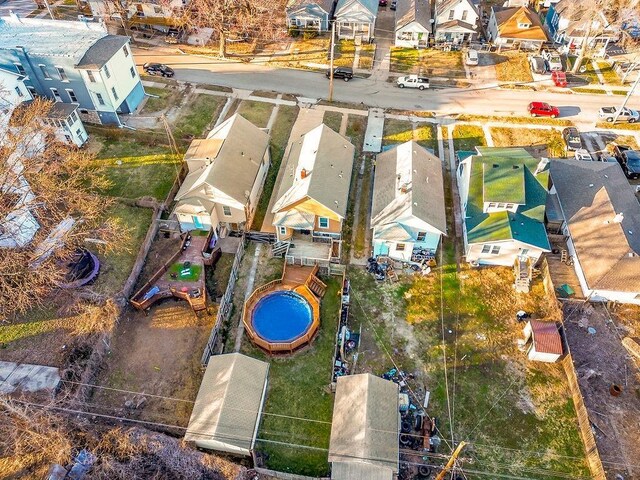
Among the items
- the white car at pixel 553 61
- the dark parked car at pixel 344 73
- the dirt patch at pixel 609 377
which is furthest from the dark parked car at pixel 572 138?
the dark parked car at pixel 344 73

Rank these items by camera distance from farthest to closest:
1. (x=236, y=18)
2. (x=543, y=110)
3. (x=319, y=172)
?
(x=236, y=18) → (x=543, y=110) → (x=319, y=172)

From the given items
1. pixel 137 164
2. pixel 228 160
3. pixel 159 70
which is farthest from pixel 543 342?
pixel 159 70

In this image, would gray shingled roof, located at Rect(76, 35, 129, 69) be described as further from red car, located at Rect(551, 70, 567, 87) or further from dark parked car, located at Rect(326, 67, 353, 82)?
red car, located at Rect(551, 70, 567, 87)

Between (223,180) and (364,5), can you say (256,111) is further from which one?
(364,5)

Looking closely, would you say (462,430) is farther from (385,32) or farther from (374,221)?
(385,32)

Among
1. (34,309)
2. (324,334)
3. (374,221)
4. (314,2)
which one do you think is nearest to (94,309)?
(34,309)
